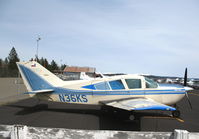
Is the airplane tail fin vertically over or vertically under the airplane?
over

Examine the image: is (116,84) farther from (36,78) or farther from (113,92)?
(36,78)

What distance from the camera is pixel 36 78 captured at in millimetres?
7211

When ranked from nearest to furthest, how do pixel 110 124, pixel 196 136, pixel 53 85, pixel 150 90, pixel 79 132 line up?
pixel 196 136
pixel 79 132
pixel 110 124
pixel 150 90
pixel 53 85

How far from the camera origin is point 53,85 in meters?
7.09

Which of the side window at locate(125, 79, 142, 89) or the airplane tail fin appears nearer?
the side window at locate(125, 79, 142, 89)

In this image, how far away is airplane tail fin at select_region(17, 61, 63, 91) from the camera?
7184mm

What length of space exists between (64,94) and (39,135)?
4729 mm

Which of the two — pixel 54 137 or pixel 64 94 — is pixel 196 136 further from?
pixel 64 94

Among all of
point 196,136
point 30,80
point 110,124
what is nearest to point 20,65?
point 30,80

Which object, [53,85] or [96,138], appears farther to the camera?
[53,85]

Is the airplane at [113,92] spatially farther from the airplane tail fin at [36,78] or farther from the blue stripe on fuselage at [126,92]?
the airplane tail fin at [36,78]

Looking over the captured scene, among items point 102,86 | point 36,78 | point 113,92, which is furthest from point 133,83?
point 36,78

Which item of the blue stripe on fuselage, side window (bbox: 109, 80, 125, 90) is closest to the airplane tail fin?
the blue stripe on fuselage

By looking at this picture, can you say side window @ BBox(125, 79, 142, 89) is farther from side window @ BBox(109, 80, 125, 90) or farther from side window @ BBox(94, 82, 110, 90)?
side window @ BBox(94, 82, 110, 90)
